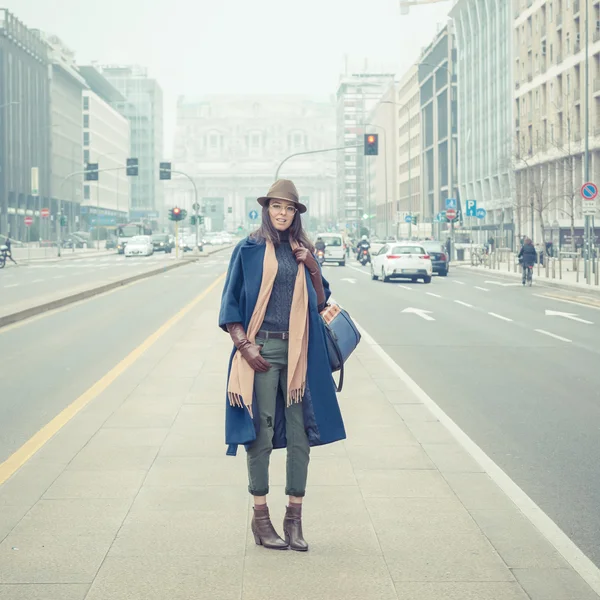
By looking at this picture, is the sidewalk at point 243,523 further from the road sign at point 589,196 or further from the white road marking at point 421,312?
the road sign at point 589,196

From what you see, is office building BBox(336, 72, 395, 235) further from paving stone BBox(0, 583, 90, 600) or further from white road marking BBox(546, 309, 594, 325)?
paving stone BBox(0, 583, 90, 600)

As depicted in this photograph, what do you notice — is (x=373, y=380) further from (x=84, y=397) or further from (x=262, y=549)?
(x=262, y=549)

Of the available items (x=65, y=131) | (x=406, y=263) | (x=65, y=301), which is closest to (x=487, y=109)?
(x=406, y=263)

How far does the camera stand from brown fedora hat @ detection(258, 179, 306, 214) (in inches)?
211

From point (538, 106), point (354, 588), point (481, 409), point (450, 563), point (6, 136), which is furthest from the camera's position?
point (6, 136)

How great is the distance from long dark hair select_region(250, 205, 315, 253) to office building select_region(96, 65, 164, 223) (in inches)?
7247

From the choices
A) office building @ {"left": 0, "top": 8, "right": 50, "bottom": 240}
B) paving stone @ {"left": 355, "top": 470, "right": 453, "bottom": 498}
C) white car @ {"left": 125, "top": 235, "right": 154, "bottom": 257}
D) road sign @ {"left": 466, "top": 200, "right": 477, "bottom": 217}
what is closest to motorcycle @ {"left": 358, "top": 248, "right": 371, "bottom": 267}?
road sign @ {"left": 466, "top": 200, "right": 477, "bottom": 217}

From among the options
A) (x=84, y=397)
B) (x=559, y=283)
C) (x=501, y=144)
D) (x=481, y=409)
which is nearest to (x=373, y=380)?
(x=481, y=409)

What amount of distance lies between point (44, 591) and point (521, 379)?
26.7 feet

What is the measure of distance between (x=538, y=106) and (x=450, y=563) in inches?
2703

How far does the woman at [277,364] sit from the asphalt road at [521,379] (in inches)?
56.2

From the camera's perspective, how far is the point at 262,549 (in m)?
5.24

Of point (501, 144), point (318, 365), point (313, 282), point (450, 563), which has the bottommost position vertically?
point (450, 563)

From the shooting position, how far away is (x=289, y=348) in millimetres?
5207
